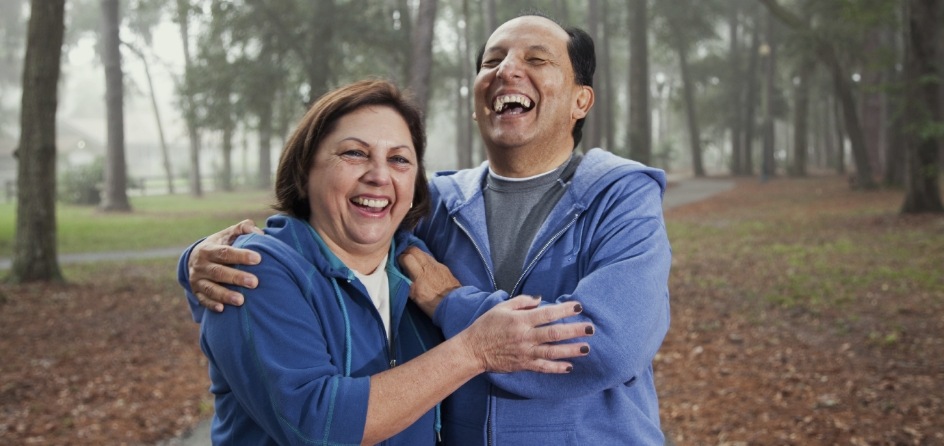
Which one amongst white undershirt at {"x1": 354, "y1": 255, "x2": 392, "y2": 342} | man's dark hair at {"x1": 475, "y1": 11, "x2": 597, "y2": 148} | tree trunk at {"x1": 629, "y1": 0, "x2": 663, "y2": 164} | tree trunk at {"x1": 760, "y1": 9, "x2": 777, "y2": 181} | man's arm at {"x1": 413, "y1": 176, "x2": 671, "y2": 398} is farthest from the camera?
tree trunk at {"x1": 760, "y1": 9, "x2": 777, "y2": 181}

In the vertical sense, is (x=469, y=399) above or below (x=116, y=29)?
below

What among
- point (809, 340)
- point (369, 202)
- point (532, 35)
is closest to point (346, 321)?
point (369, 202)

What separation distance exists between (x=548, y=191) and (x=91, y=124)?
3762 inches

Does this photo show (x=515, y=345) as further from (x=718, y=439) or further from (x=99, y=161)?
(x=99, y=161)

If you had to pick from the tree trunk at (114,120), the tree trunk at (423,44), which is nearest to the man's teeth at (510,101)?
the tree trunk at (423,44)

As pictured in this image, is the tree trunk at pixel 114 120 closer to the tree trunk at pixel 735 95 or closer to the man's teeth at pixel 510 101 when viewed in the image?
the tree trunk at pixel 735 95

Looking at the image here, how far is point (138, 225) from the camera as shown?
24734 mm

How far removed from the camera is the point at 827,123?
4928 centimetres

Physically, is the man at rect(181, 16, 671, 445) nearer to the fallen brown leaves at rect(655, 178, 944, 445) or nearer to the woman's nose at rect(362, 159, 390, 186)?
the woman's nose at rect(362, 159, 390, 186)

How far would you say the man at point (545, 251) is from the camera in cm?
234

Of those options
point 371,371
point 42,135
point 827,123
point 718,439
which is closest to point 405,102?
point 371,371

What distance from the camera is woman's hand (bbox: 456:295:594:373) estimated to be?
2.21 metres

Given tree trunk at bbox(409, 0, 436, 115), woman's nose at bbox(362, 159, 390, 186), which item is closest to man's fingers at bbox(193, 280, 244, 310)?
woman's nose at bbox(362, 159, 390, 186)

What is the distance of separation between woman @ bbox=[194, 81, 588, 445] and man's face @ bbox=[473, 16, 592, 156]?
0.31m
